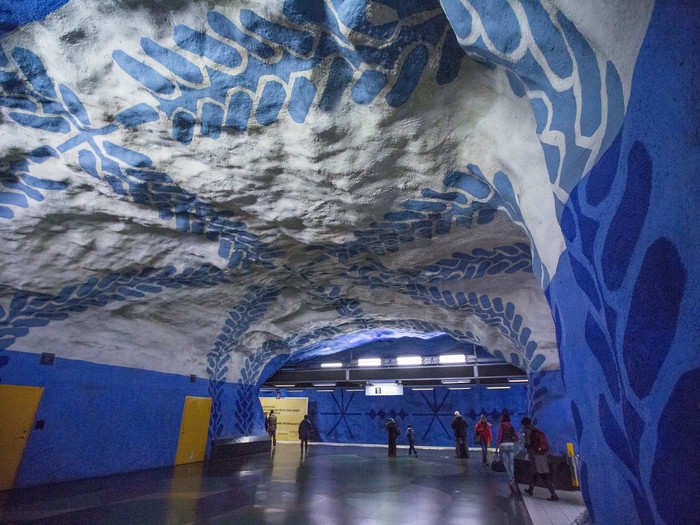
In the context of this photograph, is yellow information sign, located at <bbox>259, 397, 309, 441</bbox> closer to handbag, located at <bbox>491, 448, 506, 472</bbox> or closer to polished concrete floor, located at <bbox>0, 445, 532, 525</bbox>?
polished concrete floor, located at <bbox>0, 445, 532, 525</bbox>

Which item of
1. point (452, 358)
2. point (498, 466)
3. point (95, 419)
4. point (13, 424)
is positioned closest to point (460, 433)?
point (498, 466)

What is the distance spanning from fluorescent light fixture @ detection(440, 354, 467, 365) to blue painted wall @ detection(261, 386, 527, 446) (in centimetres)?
248

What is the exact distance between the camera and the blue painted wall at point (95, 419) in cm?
638

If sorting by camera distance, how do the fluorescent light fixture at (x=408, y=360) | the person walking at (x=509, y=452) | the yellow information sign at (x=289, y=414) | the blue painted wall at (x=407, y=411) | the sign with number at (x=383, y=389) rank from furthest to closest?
the yellow information sign at (x=289, y=414) < the blue painted wall at (x=407, y=411) < the sign with number at (x=383, y=389) < the fluorescent light fixture at (x=408, y=360) < the person walking at (x=509, y=452)

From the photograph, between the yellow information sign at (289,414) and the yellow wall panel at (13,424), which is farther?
the yellow information sign at (289,414)

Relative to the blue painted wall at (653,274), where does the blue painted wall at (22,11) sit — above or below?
above

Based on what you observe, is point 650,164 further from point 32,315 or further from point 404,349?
point 404,349

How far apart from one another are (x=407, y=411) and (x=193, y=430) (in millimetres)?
8639

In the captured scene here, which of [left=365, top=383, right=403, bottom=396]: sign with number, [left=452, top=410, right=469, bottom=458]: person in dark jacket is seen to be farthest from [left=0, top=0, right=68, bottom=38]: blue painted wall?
A: [left=365, top=383, right=403, bottom=396]: sign with number

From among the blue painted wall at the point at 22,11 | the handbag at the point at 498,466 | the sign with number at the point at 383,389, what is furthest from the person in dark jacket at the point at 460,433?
the blue painted wall at the point at 22,11

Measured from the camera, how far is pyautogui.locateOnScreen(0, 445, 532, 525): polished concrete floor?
4141 mm

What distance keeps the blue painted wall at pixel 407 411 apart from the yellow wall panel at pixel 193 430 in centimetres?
746

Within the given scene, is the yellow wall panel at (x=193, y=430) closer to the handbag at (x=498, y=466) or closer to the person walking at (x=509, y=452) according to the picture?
the handbag at (x=498, y=466)

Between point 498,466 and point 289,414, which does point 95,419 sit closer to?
point 498,466
